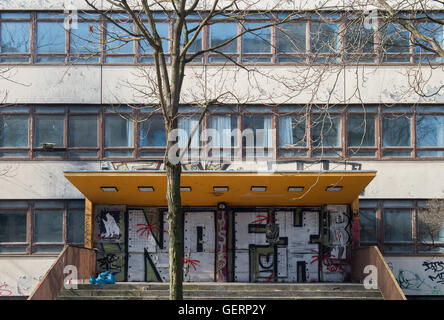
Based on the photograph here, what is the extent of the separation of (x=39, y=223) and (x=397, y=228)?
10600 millimetres

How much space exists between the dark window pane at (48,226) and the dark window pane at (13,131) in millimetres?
2166

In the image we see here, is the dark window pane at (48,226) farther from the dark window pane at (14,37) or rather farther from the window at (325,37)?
the window at (325,37)

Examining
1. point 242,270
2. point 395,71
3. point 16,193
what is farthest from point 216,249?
point 395,71

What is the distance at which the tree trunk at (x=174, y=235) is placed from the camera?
36.1 ft

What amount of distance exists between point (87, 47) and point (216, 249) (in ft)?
22.9

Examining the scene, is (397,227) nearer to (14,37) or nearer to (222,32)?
(222,32)

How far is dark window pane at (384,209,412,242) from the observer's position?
744 inches

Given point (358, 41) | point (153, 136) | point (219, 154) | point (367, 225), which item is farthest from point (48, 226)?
point (358, 41)

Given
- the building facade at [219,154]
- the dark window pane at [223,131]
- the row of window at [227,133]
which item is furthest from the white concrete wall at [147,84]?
the dark window pane at [223,131]

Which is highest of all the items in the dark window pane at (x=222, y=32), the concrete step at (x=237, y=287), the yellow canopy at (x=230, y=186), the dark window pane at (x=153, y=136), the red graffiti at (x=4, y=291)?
the dark window pane at (x=222, y=32)

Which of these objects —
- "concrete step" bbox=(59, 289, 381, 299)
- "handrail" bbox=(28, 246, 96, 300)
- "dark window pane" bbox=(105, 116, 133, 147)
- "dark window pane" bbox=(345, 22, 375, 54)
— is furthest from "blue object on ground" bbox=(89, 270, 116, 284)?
"dark window pane" bbox=(345, 22, 375, 54)

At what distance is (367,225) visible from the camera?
1891 cm

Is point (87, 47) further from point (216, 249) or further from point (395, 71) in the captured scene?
point (395, 71)

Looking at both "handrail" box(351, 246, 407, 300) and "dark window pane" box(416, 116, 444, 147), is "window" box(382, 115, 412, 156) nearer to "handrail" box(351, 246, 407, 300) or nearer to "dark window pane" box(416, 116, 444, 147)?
"dark window pane" box(416, 116, 444, 147)
